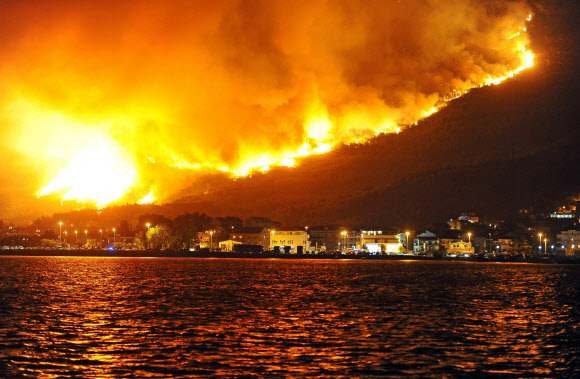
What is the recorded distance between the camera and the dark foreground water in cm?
3450

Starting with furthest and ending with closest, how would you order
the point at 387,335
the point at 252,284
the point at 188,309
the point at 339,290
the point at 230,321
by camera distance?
the point at 252,284, the point at 339,290, the point at 188,309, the point at 230,321, the point at 387,335

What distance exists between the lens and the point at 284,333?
4550cm

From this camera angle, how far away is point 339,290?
277 ft

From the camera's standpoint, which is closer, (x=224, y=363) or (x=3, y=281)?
(x=224, y=363)

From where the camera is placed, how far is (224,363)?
3534 centimetres

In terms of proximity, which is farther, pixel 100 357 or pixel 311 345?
pixel 311 345

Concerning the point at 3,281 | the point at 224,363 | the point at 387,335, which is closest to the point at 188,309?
the point at 387,335

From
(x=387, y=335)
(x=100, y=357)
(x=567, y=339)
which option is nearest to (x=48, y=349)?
(x=100, y=357)

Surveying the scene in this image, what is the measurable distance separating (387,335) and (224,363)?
1372 cm

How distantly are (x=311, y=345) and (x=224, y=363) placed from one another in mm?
7250

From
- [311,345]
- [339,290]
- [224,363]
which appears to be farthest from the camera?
[339,290]

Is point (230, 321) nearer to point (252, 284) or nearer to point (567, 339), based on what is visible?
point (567, 339)

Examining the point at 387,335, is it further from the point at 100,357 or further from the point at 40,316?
the point at 40,316

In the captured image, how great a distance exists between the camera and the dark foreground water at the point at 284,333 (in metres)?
34.5
